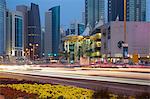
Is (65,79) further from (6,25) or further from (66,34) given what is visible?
(6,25)

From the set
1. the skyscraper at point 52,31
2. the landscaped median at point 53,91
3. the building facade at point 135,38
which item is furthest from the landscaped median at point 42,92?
the building facade at point 135,38

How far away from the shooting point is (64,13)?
23.3 ft

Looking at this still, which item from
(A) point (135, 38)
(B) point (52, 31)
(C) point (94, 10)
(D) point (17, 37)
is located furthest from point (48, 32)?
(A) point (135, 38)

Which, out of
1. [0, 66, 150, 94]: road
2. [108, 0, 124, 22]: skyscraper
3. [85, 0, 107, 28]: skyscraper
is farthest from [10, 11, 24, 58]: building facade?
[108, 0, 124, 22]: skyscraper

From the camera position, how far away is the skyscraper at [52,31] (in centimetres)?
706

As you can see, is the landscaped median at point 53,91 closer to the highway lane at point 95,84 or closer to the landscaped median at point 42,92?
the landscaped median at point 42,92

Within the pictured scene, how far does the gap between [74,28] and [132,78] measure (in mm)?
1583

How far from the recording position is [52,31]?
23.3ft

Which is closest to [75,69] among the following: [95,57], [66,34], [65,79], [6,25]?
[65,79]

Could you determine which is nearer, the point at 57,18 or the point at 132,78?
the point at 132,78

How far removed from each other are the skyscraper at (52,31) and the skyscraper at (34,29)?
0.18m

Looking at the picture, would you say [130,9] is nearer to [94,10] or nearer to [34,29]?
[94,10]

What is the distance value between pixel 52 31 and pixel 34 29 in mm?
440

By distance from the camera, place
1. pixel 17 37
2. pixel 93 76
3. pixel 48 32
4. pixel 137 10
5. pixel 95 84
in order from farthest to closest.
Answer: pixel 17 37, pixel 137 10, pixel 48 32, pixel 93 76, pixel 95 84
